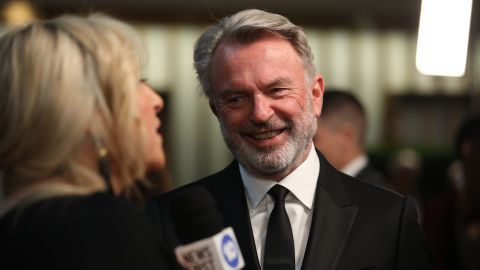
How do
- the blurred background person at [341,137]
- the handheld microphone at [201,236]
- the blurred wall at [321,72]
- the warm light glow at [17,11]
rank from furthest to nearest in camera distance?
the blurred wall at [321,72]
the warm light glow at [17,11]
the blurred background person at [341,137]
the handheld microphone at [201,236]

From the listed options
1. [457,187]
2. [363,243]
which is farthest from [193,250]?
[457,187]

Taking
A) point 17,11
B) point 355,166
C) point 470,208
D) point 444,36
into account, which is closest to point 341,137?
point 355,166

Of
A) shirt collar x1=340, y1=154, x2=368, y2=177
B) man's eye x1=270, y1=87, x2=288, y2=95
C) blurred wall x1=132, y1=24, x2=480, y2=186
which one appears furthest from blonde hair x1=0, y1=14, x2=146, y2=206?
blurred wall x1=132, y1=24, x2=480, y2=186

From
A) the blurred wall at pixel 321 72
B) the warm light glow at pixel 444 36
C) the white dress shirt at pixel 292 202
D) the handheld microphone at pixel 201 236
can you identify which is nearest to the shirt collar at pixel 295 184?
the white dress shirt at pixel 292 202

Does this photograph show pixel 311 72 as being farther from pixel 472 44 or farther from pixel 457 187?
pixel 472 44

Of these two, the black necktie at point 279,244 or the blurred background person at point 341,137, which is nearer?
the black necktie at point 279,244

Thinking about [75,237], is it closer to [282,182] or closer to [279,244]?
[279,244]

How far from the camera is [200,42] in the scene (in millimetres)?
2797

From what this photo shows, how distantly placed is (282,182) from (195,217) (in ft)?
2.50

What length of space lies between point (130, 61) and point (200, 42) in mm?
924

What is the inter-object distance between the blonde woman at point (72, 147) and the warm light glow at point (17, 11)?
7277mm

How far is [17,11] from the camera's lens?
893 cm

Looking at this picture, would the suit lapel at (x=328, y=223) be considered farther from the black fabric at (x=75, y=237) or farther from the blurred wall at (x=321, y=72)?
the blurred wall at (x=321, y=72)

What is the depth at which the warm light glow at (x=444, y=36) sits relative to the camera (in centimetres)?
Answer: 534
